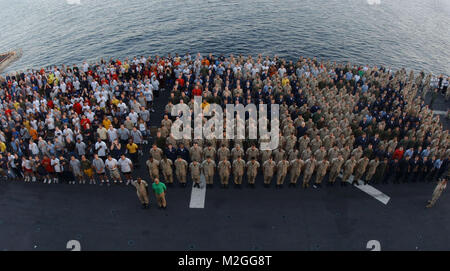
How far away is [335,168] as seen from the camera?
1368 cm

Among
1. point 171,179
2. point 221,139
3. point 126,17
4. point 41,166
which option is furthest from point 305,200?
point 126,17

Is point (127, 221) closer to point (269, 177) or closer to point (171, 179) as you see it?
point (171, 179)

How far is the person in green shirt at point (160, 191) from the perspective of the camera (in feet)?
39.2

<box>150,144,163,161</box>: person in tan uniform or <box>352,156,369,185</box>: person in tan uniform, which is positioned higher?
<box>150,144,163,161</box>: person in tan uniform

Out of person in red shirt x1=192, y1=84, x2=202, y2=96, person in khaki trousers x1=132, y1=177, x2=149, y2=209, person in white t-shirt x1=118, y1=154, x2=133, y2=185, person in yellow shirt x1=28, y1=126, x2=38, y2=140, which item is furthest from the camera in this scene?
person in red shirt x1=192, y1=84, x2=202, y2=96

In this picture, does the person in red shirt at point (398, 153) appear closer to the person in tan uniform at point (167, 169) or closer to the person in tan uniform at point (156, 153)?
the person in tan uniform at point (167, 169)

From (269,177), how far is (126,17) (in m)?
55.3

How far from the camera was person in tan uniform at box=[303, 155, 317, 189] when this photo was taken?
13.2m

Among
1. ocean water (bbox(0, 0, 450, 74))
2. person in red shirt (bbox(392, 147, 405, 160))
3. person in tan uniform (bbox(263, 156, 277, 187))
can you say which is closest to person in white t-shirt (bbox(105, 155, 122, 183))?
person in tan uniform (bbox(263, 156, 277, 187))

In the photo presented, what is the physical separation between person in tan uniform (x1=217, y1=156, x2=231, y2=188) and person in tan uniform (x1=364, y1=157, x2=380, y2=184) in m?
6.98

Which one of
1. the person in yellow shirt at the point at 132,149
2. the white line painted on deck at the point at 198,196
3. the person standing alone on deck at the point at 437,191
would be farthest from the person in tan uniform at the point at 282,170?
the person in yellow shirt at the point at 132,149

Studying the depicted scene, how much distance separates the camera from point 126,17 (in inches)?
2253

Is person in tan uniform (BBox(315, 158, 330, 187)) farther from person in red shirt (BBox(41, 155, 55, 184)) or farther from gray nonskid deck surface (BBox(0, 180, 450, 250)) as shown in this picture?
person in red shirt (BBox(41, 155, 55, 184))

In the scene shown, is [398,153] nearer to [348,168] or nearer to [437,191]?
A: [437,191]
